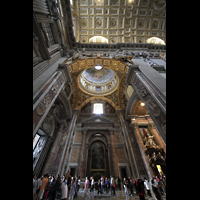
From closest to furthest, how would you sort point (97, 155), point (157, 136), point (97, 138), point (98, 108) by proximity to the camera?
point (157, 136)
point (97, 155)
point (97, 138)
point (98, 108)

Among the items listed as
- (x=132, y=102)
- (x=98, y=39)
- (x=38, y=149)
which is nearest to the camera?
(x=38, y=149)

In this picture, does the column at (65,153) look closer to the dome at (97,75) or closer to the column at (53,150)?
the column at (53,150)

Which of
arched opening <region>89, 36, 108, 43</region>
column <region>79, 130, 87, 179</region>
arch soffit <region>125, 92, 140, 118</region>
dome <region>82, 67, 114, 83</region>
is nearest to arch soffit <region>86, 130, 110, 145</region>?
column <region>79, 130, 87, 179</region>

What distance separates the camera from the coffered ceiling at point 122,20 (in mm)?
13922

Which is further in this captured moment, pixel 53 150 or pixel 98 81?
pixel 98 81

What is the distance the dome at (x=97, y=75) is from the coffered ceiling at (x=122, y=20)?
171 inches

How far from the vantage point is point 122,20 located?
14.7 meters

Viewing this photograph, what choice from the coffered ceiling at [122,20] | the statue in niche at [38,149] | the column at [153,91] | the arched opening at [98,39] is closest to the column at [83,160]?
the statue in niche at [38,149]

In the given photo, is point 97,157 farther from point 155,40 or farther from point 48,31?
point 155,40

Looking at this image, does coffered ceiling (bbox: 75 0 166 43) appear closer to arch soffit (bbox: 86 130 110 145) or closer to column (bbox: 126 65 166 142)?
column (bbox: 126 65 166 142)

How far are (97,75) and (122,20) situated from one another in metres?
8.90

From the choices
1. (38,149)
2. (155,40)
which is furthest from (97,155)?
(155,40)

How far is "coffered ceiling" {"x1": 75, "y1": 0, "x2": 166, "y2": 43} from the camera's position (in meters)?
13.9

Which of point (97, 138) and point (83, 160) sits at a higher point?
point (97, 138)
